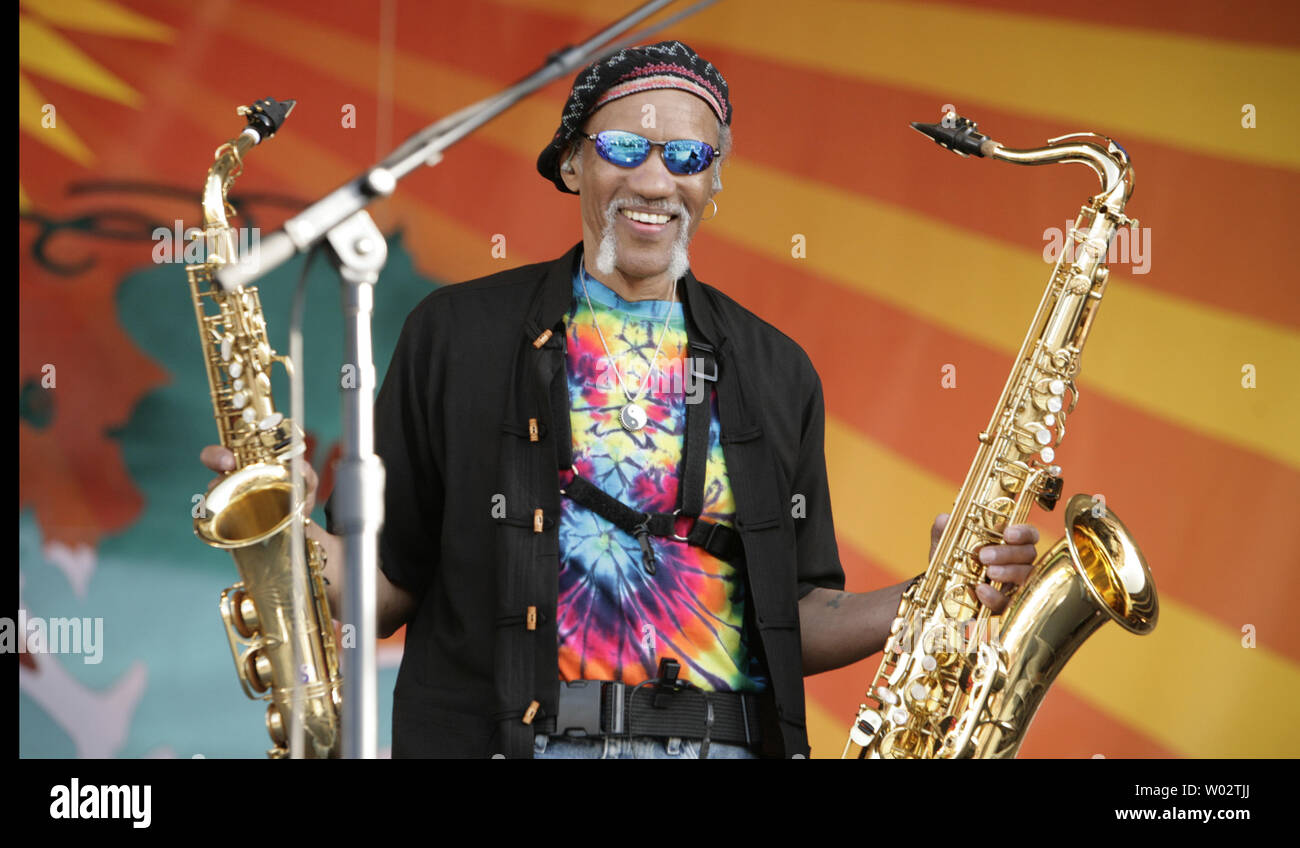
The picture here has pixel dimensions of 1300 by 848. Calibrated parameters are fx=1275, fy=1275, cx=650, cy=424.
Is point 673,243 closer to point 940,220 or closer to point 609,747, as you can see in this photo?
point 609,747

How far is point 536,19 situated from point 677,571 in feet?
7.82

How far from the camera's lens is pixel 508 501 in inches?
108

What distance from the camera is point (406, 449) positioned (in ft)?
9.55

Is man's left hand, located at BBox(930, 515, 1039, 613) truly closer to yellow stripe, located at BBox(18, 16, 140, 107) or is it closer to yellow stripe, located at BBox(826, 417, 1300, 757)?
yellow stripe, located at BBox(826, 417, 1300, 757)

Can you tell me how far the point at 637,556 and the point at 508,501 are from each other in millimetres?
303

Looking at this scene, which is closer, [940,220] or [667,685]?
[667,685]

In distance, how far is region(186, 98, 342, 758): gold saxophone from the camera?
8.63ft

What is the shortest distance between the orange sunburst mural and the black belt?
72.2 inches

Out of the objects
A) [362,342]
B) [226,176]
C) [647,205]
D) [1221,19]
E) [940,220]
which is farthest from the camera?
[940,220]

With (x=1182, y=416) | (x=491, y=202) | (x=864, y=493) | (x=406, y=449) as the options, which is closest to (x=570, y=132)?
(x=406, y=449)

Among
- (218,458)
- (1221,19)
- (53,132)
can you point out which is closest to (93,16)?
(53,132)

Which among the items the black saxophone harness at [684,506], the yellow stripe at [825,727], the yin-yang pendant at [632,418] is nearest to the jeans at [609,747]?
the black saxophone harness at [684,506]

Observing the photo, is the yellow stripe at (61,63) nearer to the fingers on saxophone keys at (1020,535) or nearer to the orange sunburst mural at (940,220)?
the orange sunburst mural at (940,220)
